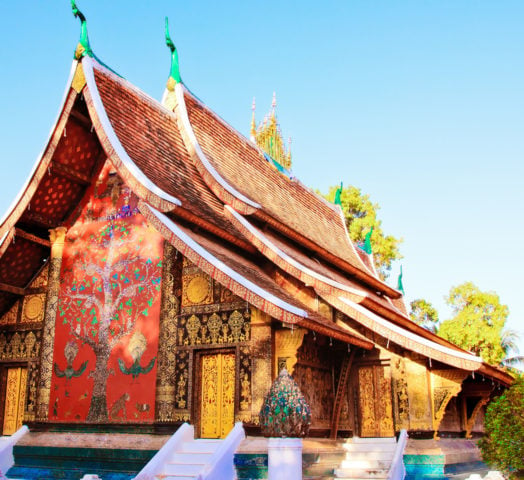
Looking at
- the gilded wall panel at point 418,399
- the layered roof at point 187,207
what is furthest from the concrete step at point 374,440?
the layered roof at point 187,207

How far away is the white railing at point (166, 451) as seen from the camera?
6.48 m

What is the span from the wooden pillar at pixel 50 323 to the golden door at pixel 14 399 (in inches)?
23.7

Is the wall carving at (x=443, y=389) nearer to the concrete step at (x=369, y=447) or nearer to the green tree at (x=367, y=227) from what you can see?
the concrete step at (x=369, y=447)

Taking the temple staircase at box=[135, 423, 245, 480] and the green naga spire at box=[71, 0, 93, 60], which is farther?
the green naga spire at box=[71, 0, 93, 60]

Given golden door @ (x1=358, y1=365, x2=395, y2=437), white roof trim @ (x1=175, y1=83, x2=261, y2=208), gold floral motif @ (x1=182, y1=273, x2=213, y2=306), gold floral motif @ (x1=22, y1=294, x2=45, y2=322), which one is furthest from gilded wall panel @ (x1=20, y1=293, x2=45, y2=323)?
golden door @ (x1=358, y1=365, x2=395, y2=437)

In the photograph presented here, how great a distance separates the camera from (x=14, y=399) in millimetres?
9203

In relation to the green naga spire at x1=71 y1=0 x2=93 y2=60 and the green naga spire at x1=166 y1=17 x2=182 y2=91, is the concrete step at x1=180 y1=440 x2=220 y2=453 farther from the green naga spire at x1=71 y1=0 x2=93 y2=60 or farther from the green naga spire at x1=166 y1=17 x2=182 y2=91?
the green naga spire at x1=166 y1=17 x2=182 y2=91

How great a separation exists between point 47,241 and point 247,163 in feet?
12.8

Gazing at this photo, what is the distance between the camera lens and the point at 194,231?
324 inches

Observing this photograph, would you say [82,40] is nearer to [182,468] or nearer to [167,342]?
[167,342]

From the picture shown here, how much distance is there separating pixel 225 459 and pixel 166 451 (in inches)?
26.9

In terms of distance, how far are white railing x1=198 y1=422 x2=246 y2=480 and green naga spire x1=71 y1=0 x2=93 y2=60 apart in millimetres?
5316

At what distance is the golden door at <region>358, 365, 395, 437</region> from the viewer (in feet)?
26.3

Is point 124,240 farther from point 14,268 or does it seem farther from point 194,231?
point 14,268
